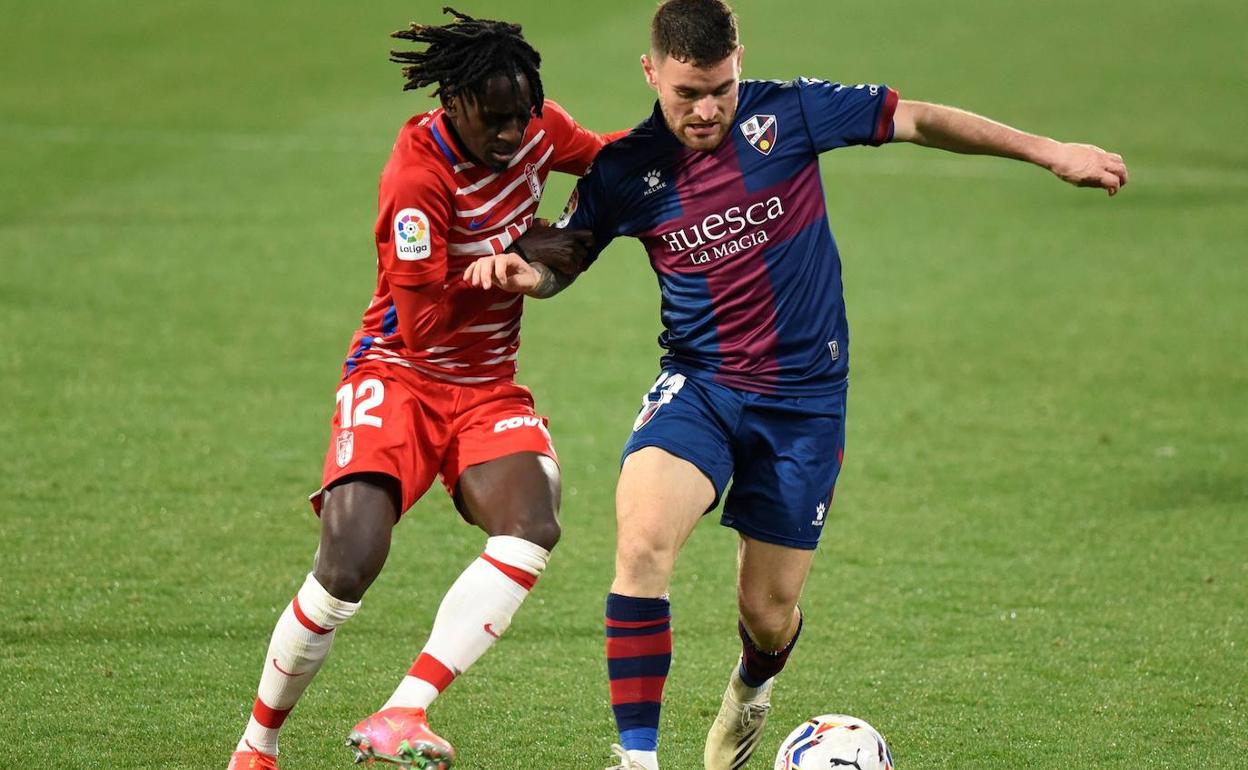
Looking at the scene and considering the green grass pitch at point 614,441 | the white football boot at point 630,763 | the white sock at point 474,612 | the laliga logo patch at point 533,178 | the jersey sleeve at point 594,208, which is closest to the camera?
the white football boot at point 630,763

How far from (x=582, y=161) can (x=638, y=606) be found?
1.49 m

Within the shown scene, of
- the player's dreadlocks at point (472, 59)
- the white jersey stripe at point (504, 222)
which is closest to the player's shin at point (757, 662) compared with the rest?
the white jersey stripe at point (504, 222)

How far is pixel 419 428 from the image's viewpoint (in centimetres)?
487

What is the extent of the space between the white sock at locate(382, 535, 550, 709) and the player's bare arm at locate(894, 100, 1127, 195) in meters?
1.61

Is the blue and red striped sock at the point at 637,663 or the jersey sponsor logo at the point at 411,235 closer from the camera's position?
the blue and red striped sock at the point at 637,663

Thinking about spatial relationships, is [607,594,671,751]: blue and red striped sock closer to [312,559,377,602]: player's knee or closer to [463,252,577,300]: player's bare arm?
[312,559,377,602]: player's knee

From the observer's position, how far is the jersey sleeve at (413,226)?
4.66 metres

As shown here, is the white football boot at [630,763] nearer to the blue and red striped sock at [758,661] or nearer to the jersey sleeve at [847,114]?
the blue and red striped sock at [758,661]

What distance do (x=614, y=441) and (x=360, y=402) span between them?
4.09m

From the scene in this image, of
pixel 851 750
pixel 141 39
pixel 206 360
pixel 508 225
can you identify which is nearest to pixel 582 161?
pixel 508 225

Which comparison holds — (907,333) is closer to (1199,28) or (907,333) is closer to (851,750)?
(851,750)

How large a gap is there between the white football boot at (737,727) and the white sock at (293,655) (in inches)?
45.8

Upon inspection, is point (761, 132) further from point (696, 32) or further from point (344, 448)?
point (344, 448)

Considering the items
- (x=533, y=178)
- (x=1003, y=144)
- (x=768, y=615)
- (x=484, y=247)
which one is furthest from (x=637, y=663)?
(x=1003, y=144)
